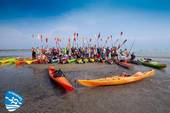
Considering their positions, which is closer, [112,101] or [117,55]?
[112,101]

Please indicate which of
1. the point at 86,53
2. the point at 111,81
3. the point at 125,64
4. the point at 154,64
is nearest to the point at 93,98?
the point at 111,81

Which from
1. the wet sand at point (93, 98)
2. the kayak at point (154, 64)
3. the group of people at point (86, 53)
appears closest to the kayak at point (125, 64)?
the group of people at point (86, 53)

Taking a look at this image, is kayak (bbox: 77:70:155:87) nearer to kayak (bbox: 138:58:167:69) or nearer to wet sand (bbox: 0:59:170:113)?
wet sand (bbox: 0:59:170:113)

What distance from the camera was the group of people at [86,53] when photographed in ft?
89.7

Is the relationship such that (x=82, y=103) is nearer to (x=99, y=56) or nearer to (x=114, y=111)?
(x=114, y=111)

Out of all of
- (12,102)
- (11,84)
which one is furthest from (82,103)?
(11,84)

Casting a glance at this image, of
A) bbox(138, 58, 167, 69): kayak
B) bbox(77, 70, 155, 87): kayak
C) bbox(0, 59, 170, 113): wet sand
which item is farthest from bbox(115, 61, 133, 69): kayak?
bbox(0, 59, 170, 113): wet sand

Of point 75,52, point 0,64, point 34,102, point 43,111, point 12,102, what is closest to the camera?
point 12,102

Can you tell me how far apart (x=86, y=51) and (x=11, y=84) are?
16849mm

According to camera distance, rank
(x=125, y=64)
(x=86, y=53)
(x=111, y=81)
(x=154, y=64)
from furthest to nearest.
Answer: (x=86, y=53) < (x=125, y=64) < (x=154, y=64) < (x=111, y=81)

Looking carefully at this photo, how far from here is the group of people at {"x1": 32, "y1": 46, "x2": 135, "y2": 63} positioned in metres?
27.3

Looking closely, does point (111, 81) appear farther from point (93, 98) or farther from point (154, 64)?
point (154, 64)

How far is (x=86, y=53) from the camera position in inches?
1126

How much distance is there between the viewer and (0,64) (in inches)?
975
